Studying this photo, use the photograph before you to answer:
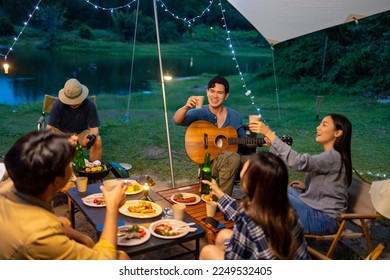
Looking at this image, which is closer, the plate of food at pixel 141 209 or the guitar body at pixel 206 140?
the plate of food at pixel 141 209

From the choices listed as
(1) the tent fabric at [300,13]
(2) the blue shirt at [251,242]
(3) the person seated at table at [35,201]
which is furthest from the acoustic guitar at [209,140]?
(3) the person seated at table at [35,201]

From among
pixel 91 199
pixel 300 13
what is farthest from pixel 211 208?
pixel 300 13

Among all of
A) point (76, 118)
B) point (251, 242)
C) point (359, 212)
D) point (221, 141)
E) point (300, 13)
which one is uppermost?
point (300, 13)

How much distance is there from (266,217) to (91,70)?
33.2 feet

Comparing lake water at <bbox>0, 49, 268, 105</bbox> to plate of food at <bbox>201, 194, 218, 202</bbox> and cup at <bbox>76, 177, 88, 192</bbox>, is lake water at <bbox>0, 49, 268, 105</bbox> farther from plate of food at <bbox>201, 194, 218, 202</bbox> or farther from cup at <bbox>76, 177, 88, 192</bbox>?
plate of food at <bbox>201, 194, 218, 202</bbox>

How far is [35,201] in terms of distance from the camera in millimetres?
1733

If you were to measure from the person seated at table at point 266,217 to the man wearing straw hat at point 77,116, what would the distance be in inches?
117

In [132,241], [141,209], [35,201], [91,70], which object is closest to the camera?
[35,201]

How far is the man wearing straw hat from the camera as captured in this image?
4410mm

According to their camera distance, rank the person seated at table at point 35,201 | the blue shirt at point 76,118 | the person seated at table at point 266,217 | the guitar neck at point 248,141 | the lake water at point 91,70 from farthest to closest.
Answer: the lake water at point 91,70, the blue shirt at point 76,118, the guitar neck at point 248,141, the person seated at table at point 266,217, the person seated at table at point 35,201

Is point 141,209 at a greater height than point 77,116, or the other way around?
point 77,116

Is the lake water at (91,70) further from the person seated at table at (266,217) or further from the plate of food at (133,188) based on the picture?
the person seated at table at (266,217)

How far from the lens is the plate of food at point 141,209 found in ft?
8.75

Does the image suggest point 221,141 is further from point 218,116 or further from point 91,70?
point 91,70
